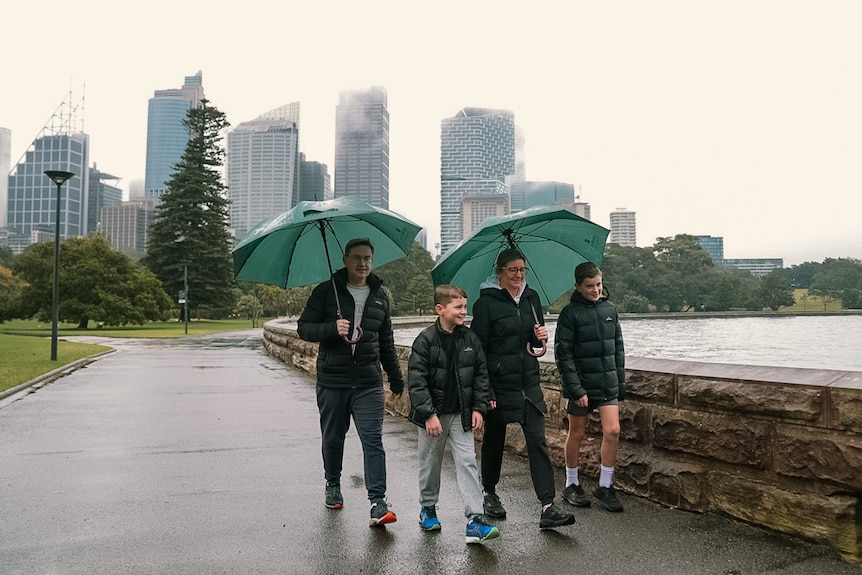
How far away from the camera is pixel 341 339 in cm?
426

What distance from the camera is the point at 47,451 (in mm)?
6473

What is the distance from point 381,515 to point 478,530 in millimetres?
692

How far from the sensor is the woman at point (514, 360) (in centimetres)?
409

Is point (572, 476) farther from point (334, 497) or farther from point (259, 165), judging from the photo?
point (259, 165)

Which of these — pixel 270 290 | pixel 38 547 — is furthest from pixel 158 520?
pixel 270 290

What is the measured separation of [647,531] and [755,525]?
0.66 metres

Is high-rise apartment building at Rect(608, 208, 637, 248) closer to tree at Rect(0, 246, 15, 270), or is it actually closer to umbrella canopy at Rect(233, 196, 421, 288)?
tree at Rect(0, 246, 15, 270)

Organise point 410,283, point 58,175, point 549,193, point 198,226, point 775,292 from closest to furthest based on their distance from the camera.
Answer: point 58,175 → point 775,292 → point 198,226 → point 410,283 → point 549,193

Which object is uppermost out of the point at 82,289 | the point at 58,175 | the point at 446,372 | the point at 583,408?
the point at 58,175

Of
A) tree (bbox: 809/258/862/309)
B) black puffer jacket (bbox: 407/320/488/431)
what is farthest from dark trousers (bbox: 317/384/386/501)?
tree (bbox: 809/258/862/309)

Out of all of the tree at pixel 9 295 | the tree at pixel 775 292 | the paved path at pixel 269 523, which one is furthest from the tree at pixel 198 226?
the paved path at pixel 269 523

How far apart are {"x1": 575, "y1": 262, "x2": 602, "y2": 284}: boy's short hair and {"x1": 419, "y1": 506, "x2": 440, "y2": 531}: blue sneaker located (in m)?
1.85

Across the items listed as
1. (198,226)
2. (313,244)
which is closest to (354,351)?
(313,244)

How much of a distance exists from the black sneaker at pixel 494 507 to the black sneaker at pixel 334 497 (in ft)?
3.38
